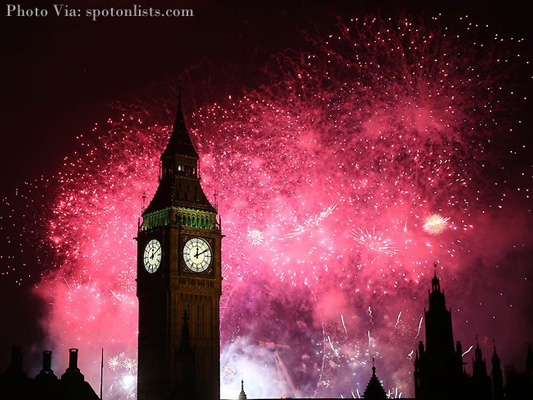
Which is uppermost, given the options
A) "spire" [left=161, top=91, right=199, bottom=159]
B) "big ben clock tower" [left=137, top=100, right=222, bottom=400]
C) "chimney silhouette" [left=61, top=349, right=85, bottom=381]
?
"spire" [left=161, top=91, right=199, bottom=159]

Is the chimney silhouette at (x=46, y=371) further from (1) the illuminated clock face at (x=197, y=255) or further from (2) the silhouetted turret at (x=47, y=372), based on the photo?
(1) the illuminated clock face at (x=197, y=255)

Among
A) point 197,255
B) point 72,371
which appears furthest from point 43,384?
point 197,255

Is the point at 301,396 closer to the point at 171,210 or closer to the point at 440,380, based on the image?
the point at 171,210

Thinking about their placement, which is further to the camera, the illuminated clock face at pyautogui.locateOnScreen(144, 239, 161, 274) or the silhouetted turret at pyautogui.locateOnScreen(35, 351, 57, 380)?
the illuminated clock face at pyautogui.locateOnScreen(144, 239, 161, 274)

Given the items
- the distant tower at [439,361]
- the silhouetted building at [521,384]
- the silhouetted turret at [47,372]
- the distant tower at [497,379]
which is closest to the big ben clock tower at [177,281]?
the silhouetted turret at [47,372]

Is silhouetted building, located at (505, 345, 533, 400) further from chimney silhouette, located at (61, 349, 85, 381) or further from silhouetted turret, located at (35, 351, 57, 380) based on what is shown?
silhouetted turret, located at (35, 351, 57, 380)

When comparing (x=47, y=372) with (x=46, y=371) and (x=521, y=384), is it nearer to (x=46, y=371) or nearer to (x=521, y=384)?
(x=46, y=371)

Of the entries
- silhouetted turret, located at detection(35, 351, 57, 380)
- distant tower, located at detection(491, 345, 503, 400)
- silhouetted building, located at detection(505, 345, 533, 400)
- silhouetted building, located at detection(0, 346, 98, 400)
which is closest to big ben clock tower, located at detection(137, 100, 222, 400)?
silhouetted building, located at detection(0, 346, 98, 400)
